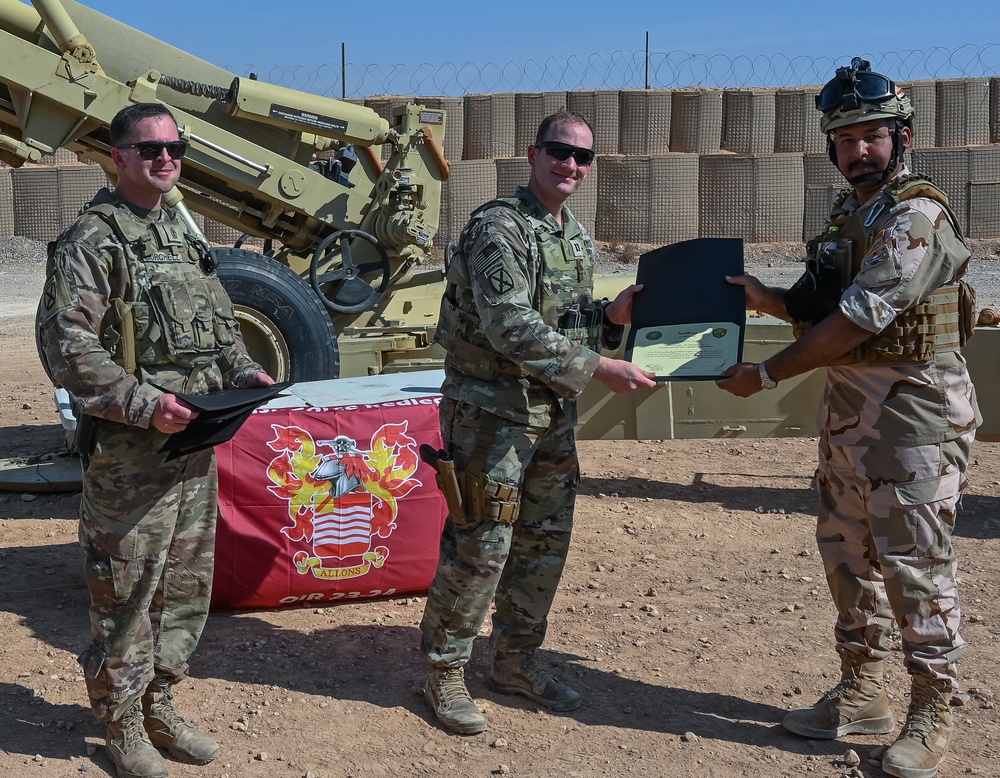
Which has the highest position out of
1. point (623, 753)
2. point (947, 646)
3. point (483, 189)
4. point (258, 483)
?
point (483, 189)

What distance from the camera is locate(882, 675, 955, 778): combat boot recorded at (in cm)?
344

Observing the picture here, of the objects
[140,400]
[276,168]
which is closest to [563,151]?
[140,400]

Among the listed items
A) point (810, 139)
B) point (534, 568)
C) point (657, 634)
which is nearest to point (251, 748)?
point (534, 568)

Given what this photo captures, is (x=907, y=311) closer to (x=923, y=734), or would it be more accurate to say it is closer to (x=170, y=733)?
(x=923, y=734)

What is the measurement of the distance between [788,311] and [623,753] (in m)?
1.59

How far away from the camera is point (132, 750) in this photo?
3.39 m

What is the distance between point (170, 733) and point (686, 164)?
14.8 meters

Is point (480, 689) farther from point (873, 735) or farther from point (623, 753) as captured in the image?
point (873, 735)

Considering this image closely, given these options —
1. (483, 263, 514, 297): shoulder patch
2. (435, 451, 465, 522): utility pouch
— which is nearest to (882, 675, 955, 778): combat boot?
(435, 451, 465, 522): utility pouch

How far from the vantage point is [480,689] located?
4066mm

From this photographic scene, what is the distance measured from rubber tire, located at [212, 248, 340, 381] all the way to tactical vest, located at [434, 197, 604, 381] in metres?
2.82

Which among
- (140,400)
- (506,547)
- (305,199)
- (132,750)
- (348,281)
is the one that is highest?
(305,199)

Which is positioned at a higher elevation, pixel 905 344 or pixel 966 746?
pixel 905 344

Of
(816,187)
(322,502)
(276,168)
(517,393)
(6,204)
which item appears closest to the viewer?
(517,393)
